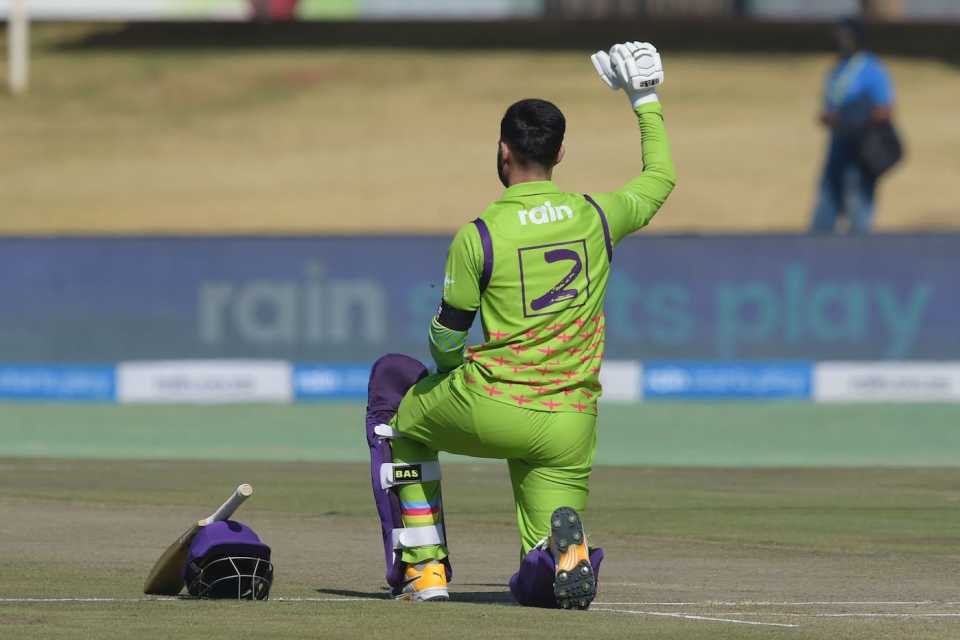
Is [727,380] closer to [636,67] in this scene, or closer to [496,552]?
[496,552]

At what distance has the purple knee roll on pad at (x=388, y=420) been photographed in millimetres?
8828

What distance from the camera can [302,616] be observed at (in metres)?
8.06

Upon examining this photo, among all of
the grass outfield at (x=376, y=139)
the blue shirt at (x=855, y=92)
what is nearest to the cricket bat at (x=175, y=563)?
the blue shirt at (x=855, y=92)

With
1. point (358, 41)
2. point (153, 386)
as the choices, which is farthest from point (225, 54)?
point (153, 386)

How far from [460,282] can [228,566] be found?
5.01 feet

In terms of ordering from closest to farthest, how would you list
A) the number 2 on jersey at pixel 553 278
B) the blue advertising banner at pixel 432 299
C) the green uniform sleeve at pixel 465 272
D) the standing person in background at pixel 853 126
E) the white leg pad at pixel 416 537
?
the green uniform sleeve at pixel 465 272, the number 2 on jersey at pixel 553 278, the white leg pad at pixel 416 537, the blue advertising banner at pixel 432 299, the standing person in background at pixel 853 126

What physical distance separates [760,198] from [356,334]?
1951 cm

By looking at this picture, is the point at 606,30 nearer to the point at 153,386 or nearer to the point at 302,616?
the point at 153,386

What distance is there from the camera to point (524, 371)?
27.9ft

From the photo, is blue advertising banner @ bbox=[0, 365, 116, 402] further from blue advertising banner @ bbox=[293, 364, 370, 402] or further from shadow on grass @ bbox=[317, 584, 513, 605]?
shadow on grass @ bbox=[317, 584, 513, 605]

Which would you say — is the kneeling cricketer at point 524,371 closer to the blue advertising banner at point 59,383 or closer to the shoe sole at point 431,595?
the shoe sole at point 431,595

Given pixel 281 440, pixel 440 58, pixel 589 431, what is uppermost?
pixel 440 58

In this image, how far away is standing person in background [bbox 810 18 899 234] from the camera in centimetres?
2522

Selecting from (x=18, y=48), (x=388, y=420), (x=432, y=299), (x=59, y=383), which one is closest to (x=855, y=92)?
(x=432, y=299)
